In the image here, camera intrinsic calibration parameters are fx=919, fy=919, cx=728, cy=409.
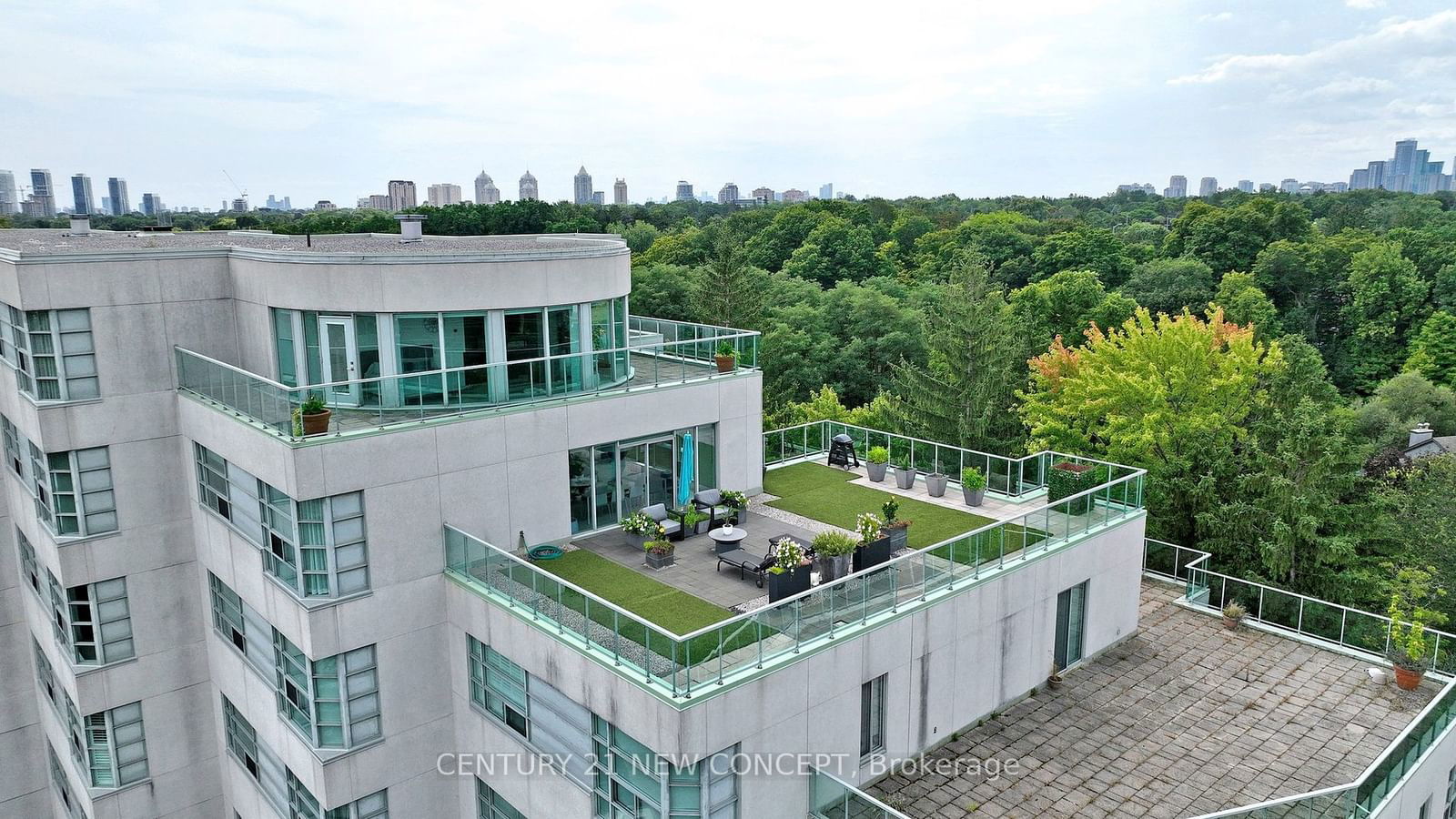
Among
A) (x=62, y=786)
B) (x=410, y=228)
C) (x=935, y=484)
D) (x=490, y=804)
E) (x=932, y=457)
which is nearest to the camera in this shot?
(x=490, y=804)

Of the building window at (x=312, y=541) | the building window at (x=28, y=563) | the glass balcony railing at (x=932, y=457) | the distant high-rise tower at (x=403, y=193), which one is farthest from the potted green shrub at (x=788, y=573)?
the distant high-rise tower at (x=403, y=193)

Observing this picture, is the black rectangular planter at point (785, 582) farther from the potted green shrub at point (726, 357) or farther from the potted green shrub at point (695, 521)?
the potted green shrub at point (726, 357)

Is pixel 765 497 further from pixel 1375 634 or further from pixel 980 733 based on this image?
pixel 1375 634

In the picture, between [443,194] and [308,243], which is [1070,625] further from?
[443,194]

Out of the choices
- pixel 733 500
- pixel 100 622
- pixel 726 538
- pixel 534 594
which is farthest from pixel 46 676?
pixel 726 538

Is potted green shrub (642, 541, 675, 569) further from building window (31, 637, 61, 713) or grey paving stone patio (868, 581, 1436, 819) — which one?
building window (31, 637, 61, 713)

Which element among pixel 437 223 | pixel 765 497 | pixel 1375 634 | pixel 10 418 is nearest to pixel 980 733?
pixel 765 497
